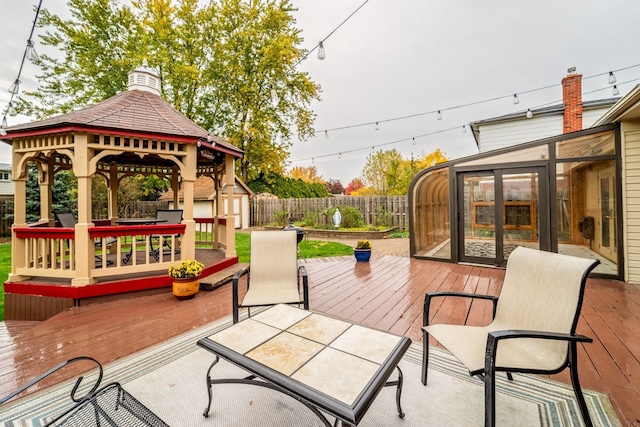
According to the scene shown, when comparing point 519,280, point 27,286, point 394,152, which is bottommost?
point 27,286

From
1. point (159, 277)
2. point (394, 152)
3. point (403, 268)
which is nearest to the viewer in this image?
point (159, 277)

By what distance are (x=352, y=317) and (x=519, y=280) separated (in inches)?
69.6

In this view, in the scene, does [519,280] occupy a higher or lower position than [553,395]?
higher

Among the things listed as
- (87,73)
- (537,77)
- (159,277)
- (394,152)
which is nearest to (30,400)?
(159,277)

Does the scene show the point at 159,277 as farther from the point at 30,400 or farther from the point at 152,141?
the point at 30,400

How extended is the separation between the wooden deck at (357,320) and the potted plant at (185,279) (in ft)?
0.52

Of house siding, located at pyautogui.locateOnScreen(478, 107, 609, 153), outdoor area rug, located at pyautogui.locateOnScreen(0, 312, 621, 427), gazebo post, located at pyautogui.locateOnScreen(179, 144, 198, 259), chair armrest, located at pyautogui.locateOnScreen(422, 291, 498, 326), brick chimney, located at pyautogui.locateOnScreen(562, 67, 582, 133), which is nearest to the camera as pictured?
outdoor area rug, located at pyautogui.locateOnScreen(0, 312, 621, 427)

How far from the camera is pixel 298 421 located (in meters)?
1.67

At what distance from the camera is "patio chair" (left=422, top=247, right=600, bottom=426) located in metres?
1.42

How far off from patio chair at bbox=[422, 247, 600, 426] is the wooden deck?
0.54 m

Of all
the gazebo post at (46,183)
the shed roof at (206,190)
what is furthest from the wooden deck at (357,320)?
the shed roof at (206,190)

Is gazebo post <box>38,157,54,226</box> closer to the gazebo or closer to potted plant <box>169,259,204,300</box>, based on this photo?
the gazebo

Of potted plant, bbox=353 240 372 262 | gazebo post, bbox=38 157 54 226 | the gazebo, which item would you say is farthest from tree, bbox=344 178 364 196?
gazebo post, bbox=38 157 54 226

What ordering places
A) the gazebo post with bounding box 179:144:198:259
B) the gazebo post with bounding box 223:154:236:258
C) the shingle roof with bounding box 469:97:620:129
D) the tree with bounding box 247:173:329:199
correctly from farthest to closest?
1. the tree with bounding box 247:173:329:199
2. the shingle roof with bounding box 469:97:620:129
3. the gazebo post with bounding box 223:154:236:258
4. the gazebo post with bounding box 179:144:198:259
